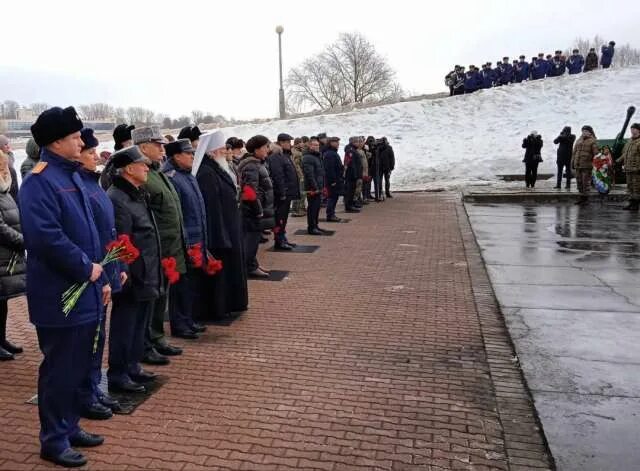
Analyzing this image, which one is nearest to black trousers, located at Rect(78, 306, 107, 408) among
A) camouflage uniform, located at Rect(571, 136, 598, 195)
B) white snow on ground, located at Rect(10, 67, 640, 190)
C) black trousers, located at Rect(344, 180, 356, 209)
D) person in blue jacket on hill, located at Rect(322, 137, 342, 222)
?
person in blue jacket on hill, located at Rect(322, 137, 342, 222)

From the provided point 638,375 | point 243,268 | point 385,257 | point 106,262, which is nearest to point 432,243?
point 385,257

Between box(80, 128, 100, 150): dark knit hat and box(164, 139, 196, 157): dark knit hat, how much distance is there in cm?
172

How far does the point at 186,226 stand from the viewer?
543 cm

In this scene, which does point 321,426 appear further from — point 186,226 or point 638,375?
point 638,375

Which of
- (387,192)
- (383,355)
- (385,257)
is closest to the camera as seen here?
(383,355)

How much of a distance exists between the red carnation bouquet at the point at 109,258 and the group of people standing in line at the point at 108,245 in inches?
1.3

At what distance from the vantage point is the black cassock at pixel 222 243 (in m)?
6.03

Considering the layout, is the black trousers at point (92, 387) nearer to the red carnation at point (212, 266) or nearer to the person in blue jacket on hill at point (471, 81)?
the red carnation at point (212, 266)

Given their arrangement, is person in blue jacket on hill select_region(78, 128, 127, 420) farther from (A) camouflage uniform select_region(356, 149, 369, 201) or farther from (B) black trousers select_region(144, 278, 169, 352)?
(A) camouflage uniform select_region(356, 149, 369, 201)

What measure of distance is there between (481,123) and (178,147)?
29640mm

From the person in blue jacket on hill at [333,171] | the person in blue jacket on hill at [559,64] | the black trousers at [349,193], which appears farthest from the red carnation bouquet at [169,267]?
the person in blue jacket on hill at [559,64]

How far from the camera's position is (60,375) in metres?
3.26

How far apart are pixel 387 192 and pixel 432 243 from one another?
8.82m

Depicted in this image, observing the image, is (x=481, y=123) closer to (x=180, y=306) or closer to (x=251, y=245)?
(x=251, y=245)
